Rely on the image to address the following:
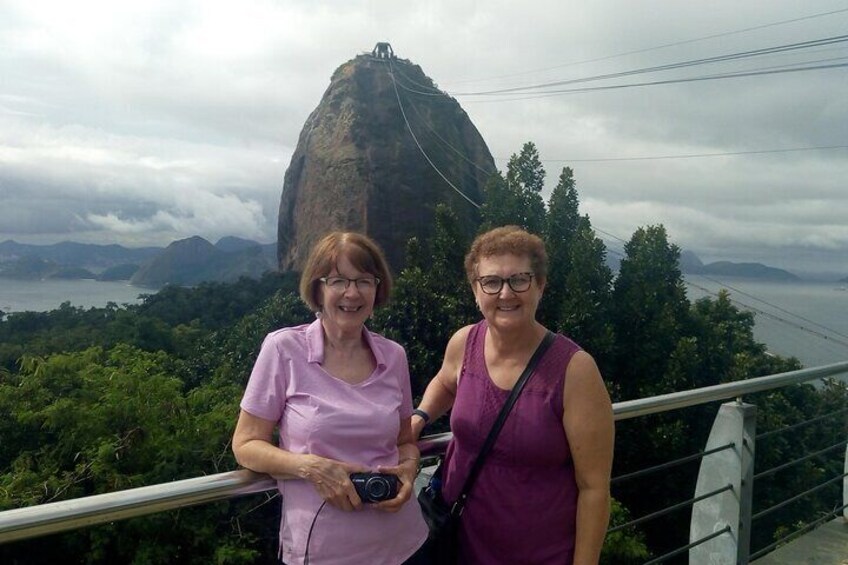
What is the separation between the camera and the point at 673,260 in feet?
58.0

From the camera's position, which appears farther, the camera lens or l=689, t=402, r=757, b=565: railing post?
l=689, t=402, r=757, b=565: railing post

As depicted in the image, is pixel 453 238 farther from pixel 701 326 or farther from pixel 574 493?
pixel 574 493

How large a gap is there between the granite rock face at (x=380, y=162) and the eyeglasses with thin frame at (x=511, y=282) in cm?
2821

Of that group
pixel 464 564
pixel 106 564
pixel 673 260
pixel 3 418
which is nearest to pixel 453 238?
pixel 673 260

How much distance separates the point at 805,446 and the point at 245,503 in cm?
1408

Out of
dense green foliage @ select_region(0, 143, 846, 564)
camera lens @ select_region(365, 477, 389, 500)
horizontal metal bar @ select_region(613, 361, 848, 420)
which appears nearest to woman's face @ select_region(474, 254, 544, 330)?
camera lens @ select_region(365, 477, 389, 500)

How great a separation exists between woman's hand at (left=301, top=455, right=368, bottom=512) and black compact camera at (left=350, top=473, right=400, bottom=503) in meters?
0.01

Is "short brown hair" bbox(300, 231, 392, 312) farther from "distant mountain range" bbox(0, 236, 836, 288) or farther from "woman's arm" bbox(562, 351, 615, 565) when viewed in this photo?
"distant mountain range" bbox(0, 236, 836, 288)

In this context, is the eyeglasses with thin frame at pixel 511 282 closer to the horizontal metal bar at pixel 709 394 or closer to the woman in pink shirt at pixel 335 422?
the woman in pink shirt at pixel 335 422

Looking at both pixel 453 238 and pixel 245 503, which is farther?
pixel 453 238

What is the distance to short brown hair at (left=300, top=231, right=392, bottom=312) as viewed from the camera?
5.93 ft

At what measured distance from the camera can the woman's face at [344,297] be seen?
1793 millimetres

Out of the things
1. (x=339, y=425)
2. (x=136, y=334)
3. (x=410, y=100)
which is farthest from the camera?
(x=410, y=100)

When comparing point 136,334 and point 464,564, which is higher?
point 464,564
